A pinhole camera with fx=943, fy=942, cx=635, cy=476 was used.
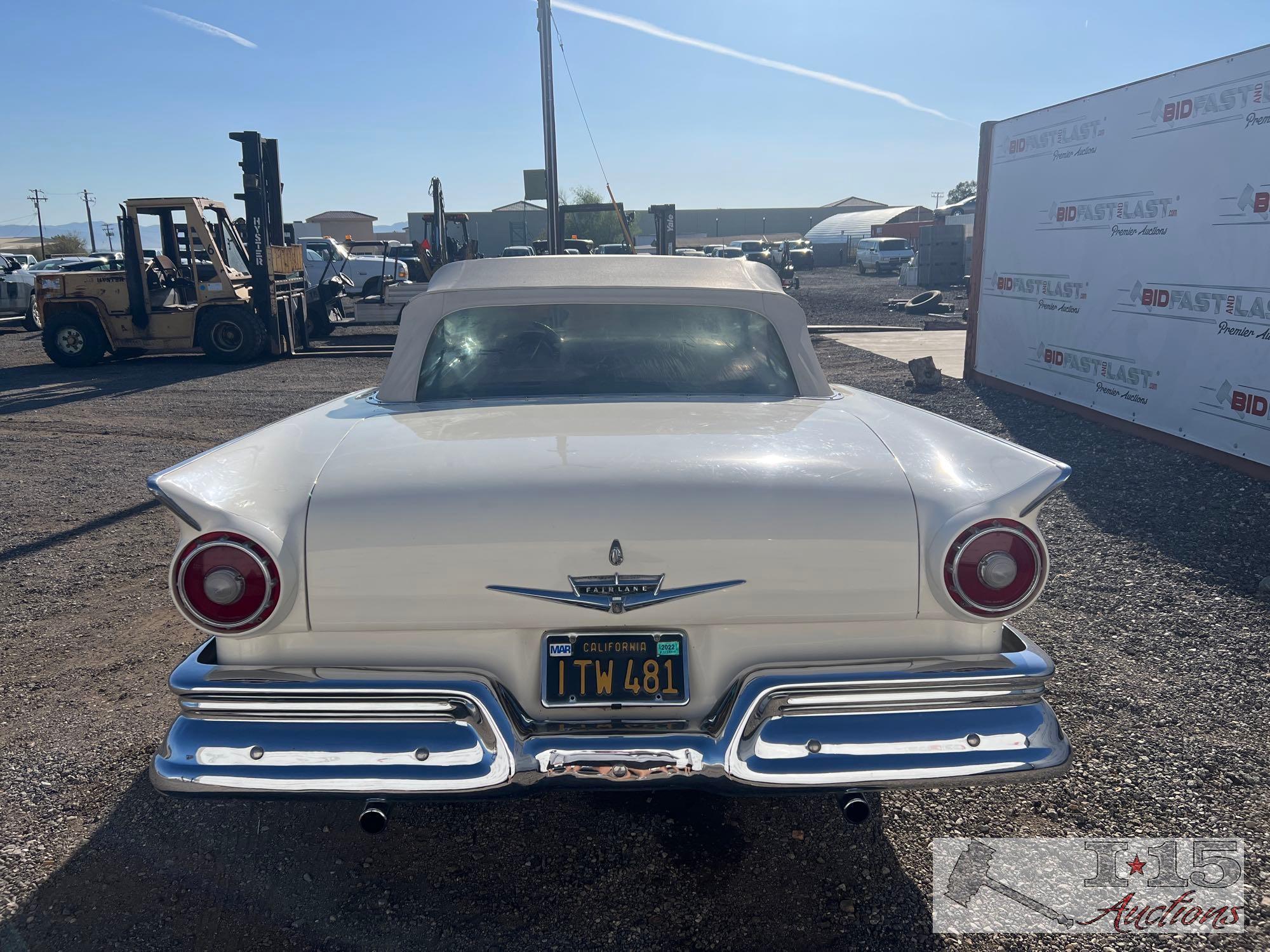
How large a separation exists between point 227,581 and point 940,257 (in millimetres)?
32286

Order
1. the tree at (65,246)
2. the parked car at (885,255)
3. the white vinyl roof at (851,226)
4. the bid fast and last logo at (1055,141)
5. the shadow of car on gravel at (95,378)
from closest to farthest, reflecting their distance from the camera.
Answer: the bid fast and last logo at (1055,141) < the shadow of car on gravel at (95,378) < the parked car at (885,255) < the tree at (65,246) < the white vinyl roof at (851,226)

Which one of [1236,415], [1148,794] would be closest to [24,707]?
[1148,794]

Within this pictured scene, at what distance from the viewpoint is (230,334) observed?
47.8 feet

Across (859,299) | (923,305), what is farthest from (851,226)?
(923,305)

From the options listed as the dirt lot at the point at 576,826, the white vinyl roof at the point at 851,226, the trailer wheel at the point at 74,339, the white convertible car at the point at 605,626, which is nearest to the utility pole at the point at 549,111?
the trailer wheel at the point at 74,339

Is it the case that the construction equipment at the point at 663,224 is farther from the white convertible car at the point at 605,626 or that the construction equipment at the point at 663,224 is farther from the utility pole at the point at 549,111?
the white convertible car at the point at 605,626

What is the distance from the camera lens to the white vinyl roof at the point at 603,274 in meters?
3.51

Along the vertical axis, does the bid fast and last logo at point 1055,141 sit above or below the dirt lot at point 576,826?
above

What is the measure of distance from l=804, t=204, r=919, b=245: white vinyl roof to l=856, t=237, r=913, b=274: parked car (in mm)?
18647

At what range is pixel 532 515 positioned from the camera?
2.19 m

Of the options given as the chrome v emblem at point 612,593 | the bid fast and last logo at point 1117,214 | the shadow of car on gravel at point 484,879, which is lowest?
the shadow of car on gravel at point 484,879

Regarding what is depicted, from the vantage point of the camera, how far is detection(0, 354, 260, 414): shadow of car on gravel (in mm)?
11953

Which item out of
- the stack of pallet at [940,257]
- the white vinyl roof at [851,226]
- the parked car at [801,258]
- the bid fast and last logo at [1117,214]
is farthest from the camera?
the white vinyl roof at [851,226]

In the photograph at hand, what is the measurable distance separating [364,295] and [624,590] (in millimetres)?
20496
